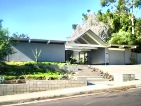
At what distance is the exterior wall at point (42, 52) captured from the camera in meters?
24.4

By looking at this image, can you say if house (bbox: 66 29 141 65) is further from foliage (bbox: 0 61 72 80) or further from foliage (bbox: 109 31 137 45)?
foliage (bbox: 0 61 72 80)

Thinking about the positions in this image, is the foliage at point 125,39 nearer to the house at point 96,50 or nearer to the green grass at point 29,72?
the house at point 96,50

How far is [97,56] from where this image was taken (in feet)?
103

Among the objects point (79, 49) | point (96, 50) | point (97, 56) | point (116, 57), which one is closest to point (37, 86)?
point (79, 49)

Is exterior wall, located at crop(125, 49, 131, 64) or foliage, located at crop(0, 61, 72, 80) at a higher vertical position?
exterior wall, located at crop(125, 49, 131, 64)

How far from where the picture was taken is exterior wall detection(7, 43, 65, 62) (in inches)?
960

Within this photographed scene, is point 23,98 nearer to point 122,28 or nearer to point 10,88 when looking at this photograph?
point 10,88

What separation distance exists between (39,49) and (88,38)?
751 centimetres

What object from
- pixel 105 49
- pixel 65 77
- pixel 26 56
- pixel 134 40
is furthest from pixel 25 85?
pixel 134 40

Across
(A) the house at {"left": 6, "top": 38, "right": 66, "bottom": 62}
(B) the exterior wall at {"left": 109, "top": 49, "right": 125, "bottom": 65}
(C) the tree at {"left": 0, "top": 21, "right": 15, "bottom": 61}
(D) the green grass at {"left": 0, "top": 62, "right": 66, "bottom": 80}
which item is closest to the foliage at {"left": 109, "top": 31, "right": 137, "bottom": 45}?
(B) the exterior wall at {"left": 109, "top": 49, "right": 125, "bottom": 65}

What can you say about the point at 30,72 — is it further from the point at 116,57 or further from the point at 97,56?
the point at 116,57

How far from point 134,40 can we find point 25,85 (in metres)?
26.3

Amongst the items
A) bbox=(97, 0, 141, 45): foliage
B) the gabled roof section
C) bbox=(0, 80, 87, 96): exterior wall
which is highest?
bbox=(97, 0, 141, 45): foliage

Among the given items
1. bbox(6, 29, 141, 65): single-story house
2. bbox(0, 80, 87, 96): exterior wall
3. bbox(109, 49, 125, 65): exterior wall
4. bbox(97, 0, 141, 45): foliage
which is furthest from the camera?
bbox(97, 0, 141, 45): foliage
